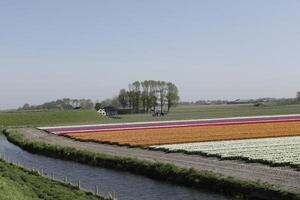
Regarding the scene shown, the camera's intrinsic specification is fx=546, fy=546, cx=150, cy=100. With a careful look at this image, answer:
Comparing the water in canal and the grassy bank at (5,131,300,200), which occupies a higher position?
the grassy bank at (5,131,300,200)

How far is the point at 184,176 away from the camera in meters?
31.6

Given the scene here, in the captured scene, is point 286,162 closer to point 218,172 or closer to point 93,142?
point 218,172

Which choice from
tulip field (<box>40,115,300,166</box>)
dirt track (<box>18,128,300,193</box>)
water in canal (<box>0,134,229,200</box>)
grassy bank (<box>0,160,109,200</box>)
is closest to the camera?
grassy bank (<box>0,160,109,200</box>)

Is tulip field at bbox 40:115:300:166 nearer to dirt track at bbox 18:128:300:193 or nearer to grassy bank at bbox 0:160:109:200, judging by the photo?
dirt track at bbox 18:128:300:193

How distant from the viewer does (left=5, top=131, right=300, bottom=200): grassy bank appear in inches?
1031

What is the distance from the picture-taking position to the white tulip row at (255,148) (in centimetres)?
4084

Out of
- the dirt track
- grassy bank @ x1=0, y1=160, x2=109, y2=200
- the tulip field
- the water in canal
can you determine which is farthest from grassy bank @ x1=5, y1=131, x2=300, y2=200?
the tulip field

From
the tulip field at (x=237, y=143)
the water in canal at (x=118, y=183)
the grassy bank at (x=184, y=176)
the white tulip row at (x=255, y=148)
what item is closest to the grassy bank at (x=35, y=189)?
the water in canal at (x=118, y=183)

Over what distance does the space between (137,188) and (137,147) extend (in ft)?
66.5

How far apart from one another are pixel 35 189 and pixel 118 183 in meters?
5.84

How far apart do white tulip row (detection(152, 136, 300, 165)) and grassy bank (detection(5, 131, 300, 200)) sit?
24.6ft

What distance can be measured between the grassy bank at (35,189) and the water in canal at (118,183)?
1.97 metres

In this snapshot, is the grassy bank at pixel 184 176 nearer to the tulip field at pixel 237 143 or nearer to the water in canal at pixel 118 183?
the water in canal at pixel 118 183

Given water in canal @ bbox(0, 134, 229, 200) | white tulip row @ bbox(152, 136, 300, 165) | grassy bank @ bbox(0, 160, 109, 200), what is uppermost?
white tulip row @ bbox(152, 136, 300, 165)
